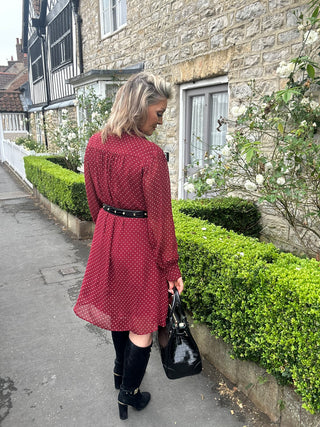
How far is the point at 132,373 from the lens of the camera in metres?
2.34

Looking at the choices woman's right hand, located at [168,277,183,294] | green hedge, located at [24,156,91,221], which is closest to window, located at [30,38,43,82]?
green hedge, located at [24,156,91,221]

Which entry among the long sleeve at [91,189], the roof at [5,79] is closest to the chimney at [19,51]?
the roof at [5,79]

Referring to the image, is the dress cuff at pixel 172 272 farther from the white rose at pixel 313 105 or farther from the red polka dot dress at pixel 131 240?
the white rose at pixel 313 105

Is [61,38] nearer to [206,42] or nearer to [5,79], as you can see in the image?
[206,42]

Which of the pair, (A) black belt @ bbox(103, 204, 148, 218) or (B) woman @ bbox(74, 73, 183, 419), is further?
(A) black belt @ bbox(103, 204, 148, 218)

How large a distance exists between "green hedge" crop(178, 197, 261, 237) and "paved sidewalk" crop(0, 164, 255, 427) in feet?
6.11

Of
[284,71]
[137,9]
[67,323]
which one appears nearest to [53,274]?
[67,323]

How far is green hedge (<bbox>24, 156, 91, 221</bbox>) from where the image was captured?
6.59 m

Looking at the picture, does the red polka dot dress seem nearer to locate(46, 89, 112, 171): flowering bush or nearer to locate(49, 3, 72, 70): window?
locate(46, 89, 112, 171): flowering bush

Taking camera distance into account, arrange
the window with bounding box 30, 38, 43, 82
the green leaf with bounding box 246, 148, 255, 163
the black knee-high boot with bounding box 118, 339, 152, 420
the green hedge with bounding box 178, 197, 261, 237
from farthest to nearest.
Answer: the window with bounding box 30, 38, 43, 82 → the green hedge with bounding box 178, 197, 261, 237 → the green leaf with bounding box 246, 148, 255, 163 → the black knee-high boot with bounding box 118, 339, 152, 420

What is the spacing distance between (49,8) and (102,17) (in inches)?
258

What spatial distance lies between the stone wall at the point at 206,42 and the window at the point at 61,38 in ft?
14.4

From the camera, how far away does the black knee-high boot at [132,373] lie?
7.60 ft

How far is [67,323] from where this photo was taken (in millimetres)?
3771
